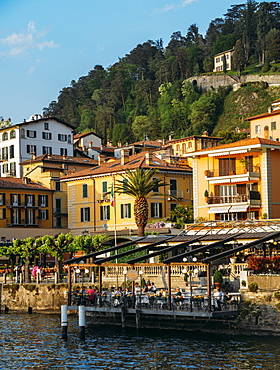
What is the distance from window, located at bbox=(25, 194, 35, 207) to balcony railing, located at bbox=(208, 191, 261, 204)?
86.7ft

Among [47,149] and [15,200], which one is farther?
[47,149]

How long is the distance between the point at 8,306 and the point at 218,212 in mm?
22285

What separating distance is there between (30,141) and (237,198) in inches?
2079

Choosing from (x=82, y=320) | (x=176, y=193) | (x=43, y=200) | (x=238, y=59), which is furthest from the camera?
(x=238, y=59)

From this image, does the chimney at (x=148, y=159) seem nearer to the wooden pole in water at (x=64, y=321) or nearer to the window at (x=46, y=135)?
the window at (x=46, y=135)

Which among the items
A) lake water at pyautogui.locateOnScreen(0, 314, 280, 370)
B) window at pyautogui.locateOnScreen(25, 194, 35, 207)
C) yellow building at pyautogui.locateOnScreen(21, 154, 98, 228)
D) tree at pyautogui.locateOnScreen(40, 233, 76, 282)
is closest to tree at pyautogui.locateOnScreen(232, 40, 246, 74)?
yellow building at pyautogui.locateOnScreen(21, 154, 98, 228)

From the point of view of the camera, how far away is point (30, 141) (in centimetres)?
11212

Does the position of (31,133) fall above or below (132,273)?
above

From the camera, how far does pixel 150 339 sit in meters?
38.7

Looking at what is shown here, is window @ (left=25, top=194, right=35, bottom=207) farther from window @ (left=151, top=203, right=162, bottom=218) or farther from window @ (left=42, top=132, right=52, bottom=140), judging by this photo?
window @ (left=42, top=132, right=52, bottom=140)

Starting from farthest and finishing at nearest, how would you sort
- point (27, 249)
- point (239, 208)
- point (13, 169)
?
1. point (13, 169)
2. point (239, 208)
3. point (27, 249)

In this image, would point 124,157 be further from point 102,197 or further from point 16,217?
point 16,217

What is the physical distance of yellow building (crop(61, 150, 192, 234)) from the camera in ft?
258

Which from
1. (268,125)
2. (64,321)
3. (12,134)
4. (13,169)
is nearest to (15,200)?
(13,169)
